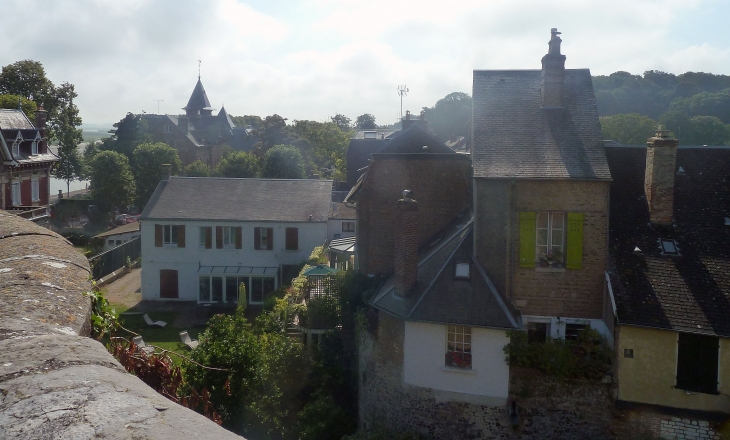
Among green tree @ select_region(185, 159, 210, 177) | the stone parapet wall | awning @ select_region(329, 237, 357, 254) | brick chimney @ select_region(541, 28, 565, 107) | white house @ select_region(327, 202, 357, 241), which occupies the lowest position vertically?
awning @ select_region(329, 237, 357, 254)

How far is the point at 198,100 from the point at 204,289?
56245 millimetres

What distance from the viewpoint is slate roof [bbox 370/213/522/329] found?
1602cm

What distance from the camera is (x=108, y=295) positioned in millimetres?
35281

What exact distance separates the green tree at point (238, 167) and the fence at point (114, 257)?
17024mm

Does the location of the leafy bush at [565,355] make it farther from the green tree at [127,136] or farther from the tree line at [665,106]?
the green tree at [127,136]

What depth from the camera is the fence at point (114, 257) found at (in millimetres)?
37125

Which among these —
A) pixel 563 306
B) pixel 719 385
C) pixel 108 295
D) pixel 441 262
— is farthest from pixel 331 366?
pixel 108 295

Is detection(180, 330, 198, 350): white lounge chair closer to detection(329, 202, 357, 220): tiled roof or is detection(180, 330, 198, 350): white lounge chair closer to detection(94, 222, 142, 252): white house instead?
detection(329, 202, 357, 220): tiled roof

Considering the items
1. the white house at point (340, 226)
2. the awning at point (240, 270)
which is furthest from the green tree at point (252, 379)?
the white house at point (340, 226)

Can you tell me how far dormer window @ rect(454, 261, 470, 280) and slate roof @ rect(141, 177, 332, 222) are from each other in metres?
17.6

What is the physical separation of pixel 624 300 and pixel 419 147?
8.90m

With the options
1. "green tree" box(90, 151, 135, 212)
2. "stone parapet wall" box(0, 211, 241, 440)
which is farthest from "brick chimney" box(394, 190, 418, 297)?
"green tree" box(90, 151, 135, 212)

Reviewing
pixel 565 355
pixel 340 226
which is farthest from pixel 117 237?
pixel 565 355

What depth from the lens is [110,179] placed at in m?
53.2
